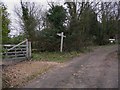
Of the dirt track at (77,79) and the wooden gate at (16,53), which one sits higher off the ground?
the wooden gate at (16,53)

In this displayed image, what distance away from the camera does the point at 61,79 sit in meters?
9.42

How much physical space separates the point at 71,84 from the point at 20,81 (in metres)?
1.88

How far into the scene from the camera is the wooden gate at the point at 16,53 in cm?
1324

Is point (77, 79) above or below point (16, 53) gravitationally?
below

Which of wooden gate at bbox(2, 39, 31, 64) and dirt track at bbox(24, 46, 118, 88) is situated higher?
wooden gate at bbox(2, 39, 31, 64)

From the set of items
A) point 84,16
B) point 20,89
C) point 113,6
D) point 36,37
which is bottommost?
point 20,89

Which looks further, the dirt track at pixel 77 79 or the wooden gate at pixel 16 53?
the wooden gate at pixel 16 53

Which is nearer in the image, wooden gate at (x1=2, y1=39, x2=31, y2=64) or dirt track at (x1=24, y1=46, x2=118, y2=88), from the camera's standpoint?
dirt track at (x1=24, y1=46, x2=118, y2=88)

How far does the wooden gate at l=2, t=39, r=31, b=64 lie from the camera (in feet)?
43.4

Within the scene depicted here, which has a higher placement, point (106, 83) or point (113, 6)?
point (113, 6)

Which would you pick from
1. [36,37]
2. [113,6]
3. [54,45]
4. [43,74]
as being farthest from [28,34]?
[113,6]

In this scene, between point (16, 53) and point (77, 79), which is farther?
point (16, 53)

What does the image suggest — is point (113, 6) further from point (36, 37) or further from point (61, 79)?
point (61, 79)

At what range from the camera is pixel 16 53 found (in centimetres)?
1430
